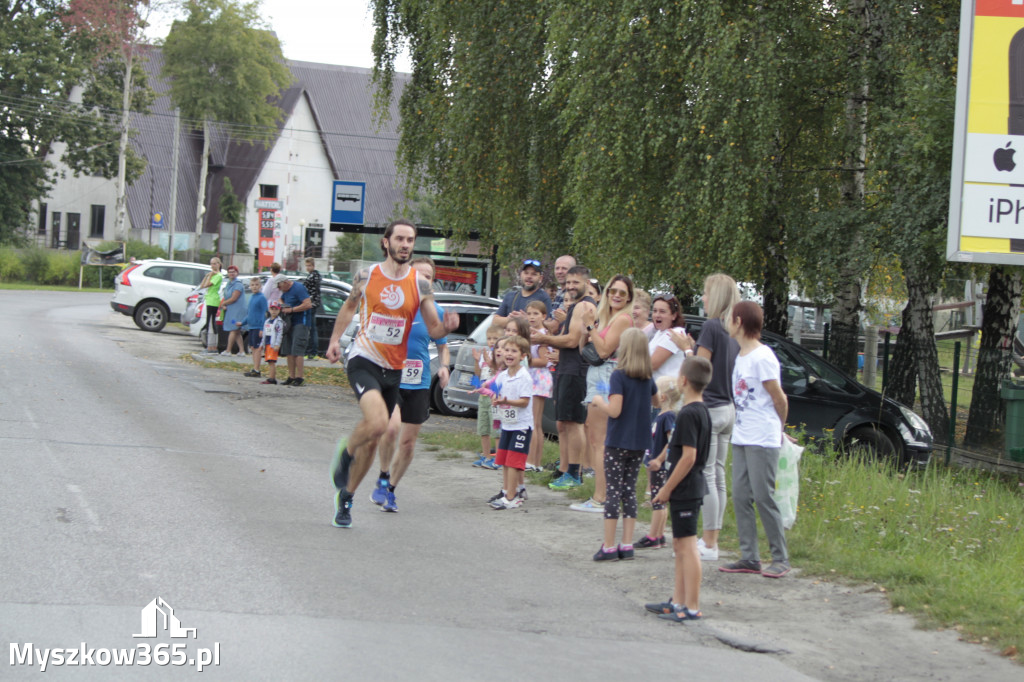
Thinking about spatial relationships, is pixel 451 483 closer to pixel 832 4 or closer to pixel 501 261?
pixel 832 4

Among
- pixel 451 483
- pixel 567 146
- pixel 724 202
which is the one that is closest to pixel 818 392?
pixel 724 202

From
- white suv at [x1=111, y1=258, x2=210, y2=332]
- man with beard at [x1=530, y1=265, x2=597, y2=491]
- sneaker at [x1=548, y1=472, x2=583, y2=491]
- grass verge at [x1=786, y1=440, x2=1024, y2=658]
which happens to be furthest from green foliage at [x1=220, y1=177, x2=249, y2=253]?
grass verge at [x1=786, y1=440, x2=1024, y2=658]

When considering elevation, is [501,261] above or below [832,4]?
below

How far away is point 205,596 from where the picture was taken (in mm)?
5676

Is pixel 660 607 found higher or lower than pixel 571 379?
lower

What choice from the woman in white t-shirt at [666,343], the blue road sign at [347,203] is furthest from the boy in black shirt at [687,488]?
the blue road sign at [347,203]

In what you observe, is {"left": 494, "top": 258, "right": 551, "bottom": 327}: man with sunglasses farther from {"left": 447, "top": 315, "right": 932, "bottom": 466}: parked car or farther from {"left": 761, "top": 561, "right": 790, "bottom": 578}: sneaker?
{"left": 761, "top": 561, "right": 790, "bottom": 578}: sneaker

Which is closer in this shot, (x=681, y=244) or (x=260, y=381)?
(x=681, y=244)

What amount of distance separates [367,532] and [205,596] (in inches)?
77.0

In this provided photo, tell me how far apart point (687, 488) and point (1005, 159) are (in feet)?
23.9

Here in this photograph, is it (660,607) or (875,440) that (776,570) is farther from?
(875,440)

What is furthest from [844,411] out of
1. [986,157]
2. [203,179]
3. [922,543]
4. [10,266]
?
[203,179]

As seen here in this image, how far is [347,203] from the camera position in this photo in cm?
2583

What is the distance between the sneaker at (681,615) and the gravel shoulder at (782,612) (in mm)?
58
